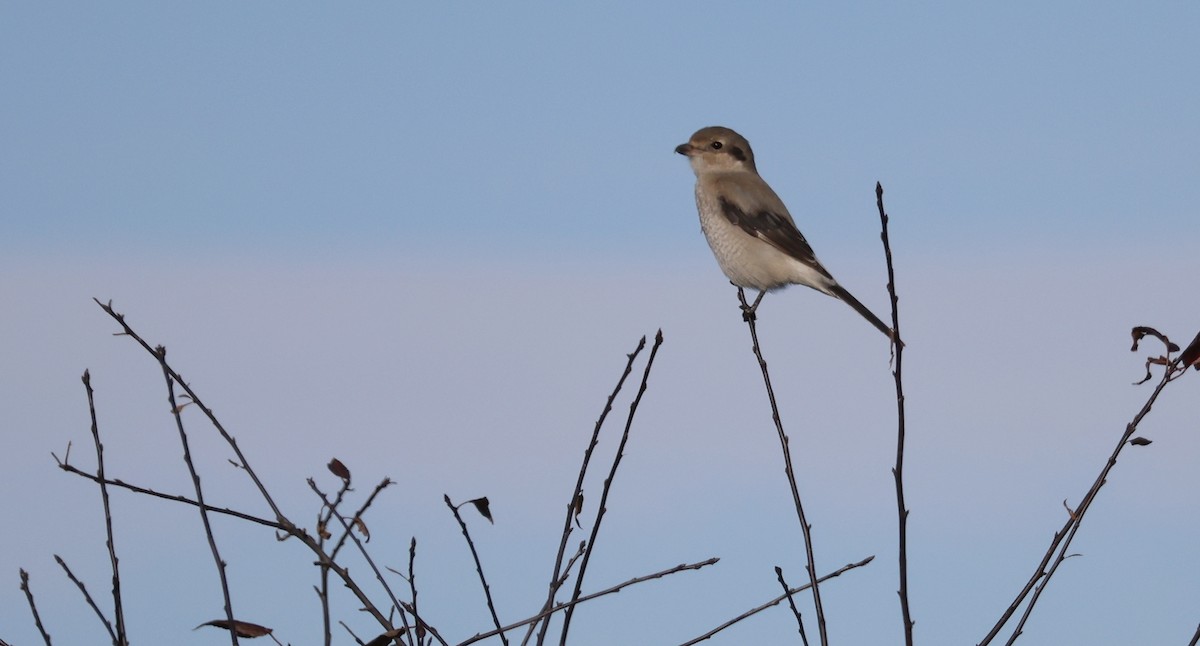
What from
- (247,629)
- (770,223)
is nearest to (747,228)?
(770,223)

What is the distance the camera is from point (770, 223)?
5.99m

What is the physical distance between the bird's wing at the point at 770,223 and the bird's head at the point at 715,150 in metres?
0.35

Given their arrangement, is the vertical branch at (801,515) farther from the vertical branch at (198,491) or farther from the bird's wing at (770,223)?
the bird's wing at (770,223)

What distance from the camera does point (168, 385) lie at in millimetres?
2576

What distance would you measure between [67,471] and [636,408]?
1.17 m

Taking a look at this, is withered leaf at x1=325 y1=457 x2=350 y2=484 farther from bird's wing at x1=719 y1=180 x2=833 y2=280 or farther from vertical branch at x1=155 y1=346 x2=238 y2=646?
bird's wing at x1=719 y1=180 x2=833 y2=280

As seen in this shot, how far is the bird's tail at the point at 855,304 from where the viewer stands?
5.18 meters

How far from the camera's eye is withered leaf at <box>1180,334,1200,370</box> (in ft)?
8.41

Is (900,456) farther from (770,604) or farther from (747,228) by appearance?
(747,228)

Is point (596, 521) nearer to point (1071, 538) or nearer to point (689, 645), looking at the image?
point (689, 645)

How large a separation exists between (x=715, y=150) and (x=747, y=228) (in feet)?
2.39

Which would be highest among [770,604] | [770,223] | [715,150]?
[715,150]

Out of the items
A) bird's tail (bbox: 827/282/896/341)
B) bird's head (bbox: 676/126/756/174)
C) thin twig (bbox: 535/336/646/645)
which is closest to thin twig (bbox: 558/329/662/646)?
thin twig (bbox: 535/336/646/645)

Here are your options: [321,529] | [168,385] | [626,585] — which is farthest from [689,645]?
[168,385]
